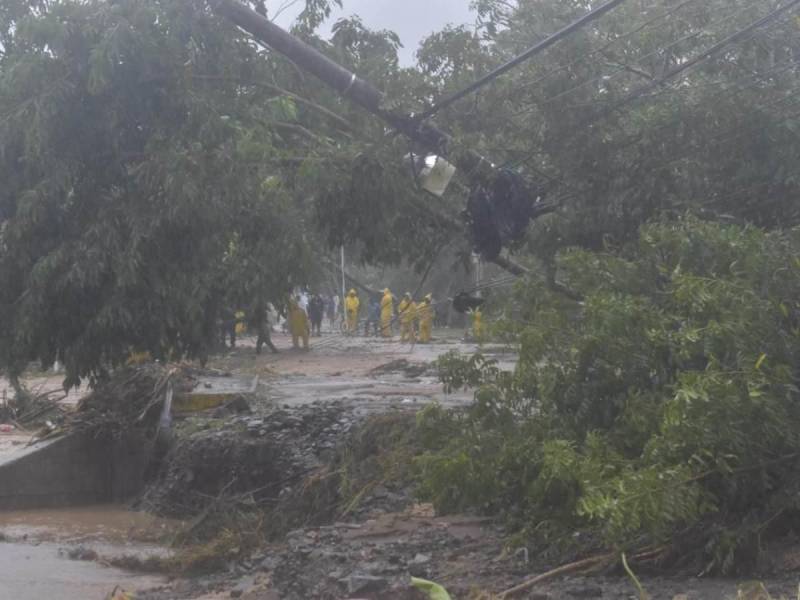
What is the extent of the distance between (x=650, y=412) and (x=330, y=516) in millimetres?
4814

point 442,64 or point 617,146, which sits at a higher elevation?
point 442,64

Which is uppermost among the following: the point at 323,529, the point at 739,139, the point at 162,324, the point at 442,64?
the point at 442,64

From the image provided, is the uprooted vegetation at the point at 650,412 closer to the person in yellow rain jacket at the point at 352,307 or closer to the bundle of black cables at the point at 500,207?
the bundle of black cables at the point at 500,207

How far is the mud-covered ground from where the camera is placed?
7.36 m

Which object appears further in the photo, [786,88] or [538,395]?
[786,88]

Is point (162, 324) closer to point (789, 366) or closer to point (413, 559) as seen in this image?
point (413, 559)

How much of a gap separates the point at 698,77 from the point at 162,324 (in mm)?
5869

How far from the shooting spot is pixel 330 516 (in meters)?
11.2

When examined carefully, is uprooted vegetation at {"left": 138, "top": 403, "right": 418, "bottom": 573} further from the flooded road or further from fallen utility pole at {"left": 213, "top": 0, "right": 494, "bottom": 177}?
fallen utility pole at {"left": 213, "top": 0, "right": 494, "bottom": 177}

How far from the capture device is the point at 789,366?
7.01 metres

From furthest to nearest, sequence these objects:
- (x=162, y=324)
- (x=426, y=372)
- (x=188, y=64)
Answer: (x=426, y=372) → (x=188, y=64) → (x=162, y=324)

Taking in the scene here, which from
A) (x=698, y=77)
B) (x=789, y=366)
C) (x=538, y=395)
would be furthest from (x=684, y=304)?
(x=698, y=77)

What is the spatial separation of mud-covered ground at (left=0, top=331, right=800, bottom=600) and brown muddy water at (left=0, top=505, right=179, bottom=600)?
4.2 inches

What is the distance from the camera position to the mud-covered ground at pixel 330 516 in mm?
7363
